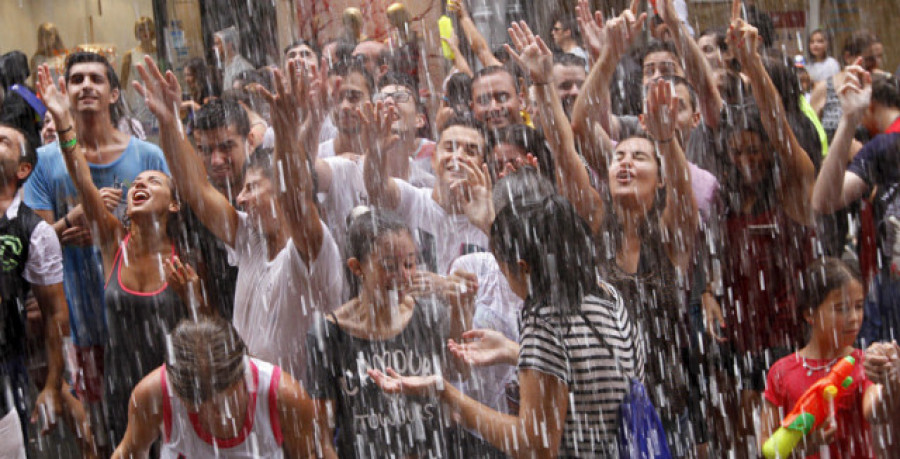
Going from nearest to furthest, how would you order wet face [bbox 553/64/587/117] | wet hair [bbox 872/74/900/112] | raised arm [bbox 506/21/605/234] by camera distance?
1. raised arm [bbox 506/21/605/234]
2. wet hair [bbox 872/74/900/112]
3. wet face [bbox 553/64/587/117]

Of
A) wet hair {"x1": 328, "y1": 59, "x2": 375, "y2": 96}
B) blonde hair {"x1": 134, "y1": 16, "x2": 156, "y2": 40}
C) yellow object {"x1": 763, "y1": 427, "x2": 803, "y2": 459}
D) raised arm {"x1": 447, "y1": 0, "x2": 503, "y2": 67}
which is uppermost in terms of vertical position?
blonde hair {"x1": 134, "y1": 16, "x2": 156, "y2": 40}

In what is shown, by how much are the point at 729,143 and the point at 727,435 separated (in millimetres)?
1336

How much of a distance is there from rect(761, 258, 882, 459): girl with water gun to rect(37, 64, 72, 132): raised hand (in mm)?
3618

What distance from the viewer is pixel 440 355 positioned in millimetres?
4172

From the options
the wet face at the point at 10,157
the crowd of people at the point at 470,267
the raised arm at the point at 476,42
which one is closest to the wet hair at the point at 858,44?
the crowd of people at the point at 470,267

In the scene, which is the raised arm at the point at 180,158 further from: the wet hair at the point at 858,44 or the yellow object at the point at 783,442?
the wet hair at the point at 858,44

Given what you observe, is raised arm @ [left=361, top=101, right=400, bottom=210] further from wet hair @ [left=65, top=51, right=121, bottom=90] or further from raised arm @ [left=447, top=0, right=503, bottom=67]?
raised arm @ [left=447, top=0, right=503, bottom=67]

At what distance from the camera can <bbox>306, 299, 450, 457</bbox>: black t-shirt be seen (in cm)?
409

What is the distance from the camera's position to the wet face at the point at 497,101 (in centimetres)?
573

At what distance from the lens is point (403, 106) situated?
19.1 feet

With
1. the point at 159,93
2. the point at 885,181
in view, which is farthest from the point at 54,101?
the point at 885,181

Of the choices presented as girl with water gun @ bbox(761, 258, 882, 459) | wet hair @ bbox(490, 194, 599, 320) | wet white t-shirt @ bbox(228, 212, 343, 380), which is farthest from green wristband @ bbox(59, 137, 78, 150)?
girl with water gun @ bbox(761, 258, 882, 459)

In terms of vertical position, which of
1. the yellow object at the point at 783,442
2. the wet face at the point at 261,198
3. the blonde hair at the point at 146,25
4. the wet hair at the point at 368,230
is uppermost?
the blonde hair at the point at 146,25

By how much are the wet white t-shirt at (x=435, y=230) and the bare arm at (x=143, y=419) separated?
148 centimetres
